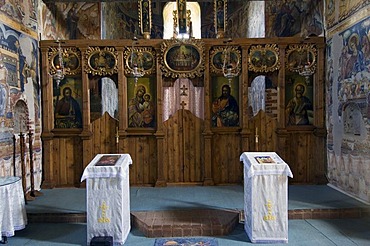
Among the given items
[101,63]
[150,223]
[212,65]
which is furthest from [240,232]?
[101,63]

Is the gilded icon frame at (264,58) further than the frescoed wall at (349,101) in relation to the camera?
Yes

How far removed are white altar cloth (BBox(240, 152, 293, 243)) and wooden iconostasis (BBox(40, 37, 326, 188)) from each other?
10.5 ft

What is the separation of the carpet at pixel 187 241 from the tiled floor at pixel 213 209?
0.13 meters

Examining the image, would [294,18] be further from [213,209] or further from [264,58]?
[213,209]

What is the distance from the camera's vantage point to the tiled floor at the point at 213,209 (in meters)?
5.35

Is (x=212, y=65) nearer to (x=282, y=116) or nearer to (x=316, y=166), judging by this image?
(x=282, y=116)

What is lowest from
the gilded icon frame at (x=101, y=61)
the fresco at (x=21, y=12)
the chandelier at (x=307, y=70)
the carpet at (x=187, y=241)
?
the carpet at (x=187, y=241)

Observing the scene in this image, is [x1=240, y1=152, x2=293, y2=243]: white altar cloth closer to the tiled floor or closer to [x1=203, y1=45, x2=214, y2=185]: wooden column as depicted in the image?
the tiled floor

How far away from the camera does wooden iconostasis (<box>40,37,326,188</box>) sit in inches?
326

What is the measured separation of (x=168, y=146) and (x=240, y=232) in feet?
11.0

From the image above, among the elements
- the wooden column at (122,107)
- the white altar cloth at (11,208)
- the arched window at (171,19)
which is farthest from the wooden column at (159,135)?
the arched window at (171,19)

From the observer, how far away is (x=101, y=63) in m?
8.32

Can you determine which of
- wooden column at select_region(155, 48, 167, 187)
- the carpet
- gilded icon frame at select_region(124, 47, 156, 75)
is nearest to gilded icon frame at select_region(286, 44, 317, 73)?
wooden column at select_region(155, 48, 167, 187)

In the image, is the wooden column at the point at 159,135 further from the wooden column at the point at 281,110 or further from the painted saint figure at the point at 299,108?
the painted saint figure at the point at 299,108
